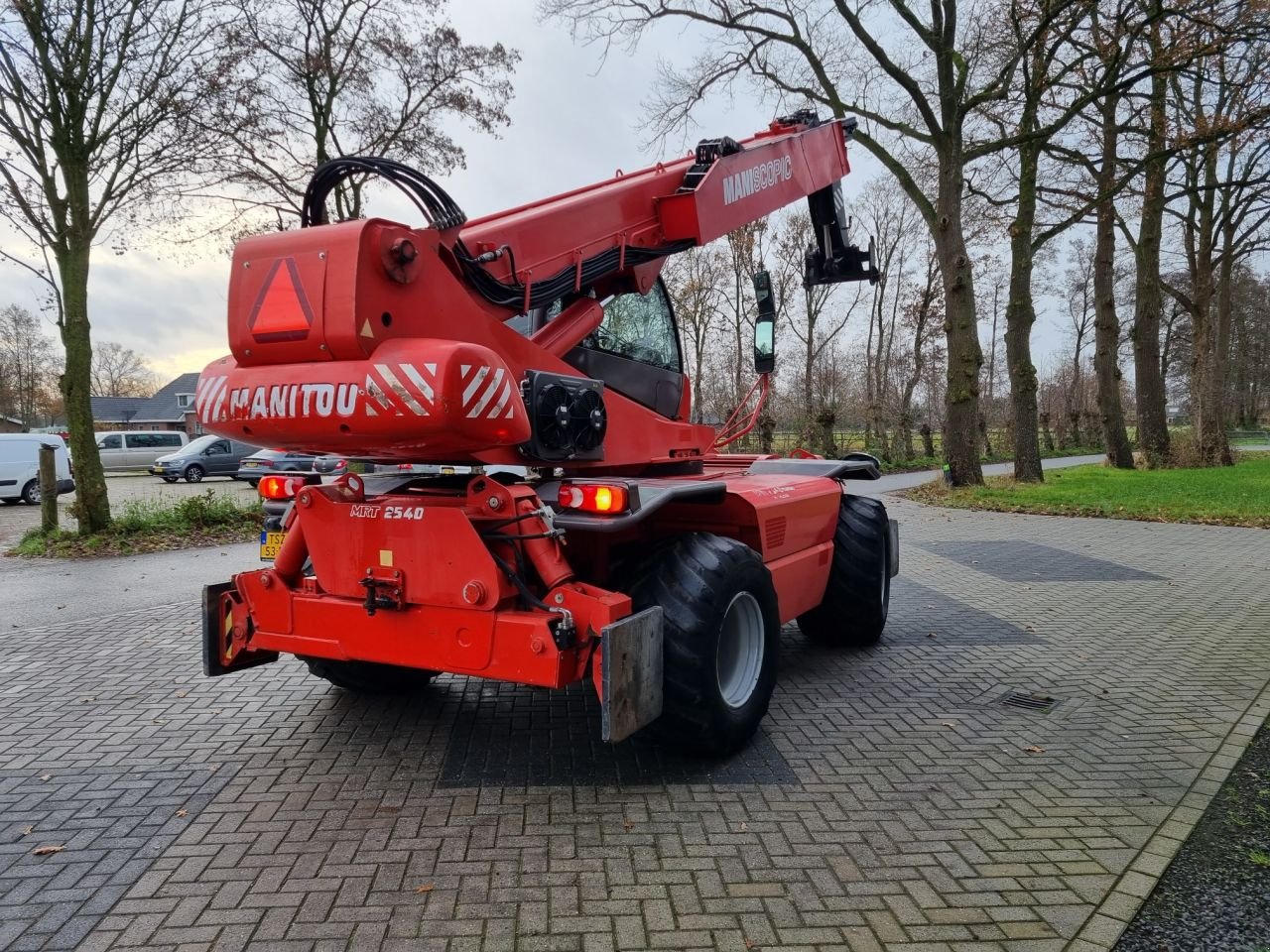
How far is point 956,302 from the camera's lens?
56.1 feet

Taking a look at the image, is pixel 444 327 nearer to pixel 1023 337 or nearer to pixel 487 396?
pixel 487 396

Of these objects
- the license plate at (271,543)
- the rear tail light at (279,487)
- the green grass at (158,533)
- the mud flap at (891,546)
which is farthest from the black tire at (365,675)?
the green grass at (158,533)

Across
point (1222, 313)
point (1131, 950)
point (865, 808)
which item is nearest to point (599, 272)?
point (865, 808)

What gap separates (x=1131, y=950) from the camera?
8.86 feet

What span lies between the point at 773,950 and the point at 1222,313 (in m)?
30.1

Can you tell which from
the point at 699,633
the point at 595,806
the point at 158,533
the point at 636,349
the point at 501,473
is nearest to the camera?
the point at 595,806

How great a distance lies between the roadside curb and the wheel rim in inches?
70.7

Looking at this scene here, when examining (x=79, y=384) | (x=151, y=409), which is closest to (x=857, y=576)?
(x=79, y=384)

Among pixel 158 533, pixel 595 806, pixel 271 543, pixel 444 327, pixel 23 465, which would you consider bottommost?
pixel 595 806

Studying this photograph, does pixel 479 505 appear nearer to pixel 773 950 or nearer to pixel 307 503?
pixel 307 503

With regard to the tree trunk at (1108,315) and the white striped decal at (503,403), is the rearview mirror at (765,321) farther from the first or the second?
A: the tree trunk at (1108,315)

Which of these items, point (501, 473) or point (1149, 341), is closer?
point (501, 473)

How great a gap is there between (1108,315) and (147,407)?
70.5 m

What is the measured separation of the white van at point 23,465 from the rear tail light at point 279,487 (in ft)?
60.2
